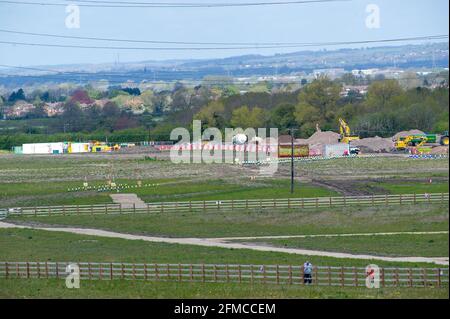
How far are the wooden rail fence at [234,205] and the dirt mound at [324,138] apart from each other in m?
60.1

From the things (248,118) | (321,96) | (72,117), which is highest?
(321,96)

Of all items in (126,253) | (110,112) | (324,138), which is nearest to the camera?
(126,253)

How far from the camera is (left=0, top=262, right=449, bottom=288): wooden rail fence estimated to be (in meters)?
41.0

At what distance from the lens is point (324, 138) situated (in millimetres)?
133750

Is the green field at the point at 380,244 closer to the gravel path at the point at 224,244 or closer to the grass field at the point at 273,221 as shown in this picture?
the gravel path at the point at 224,244

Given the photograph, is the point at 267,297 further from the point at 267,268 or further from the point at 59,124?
the point at 59,124

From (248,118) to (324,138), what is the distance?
20.7 metres

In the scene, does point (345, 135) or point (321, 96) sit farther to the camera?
point (321, 96)

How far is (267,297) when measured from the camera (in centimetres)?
3847
